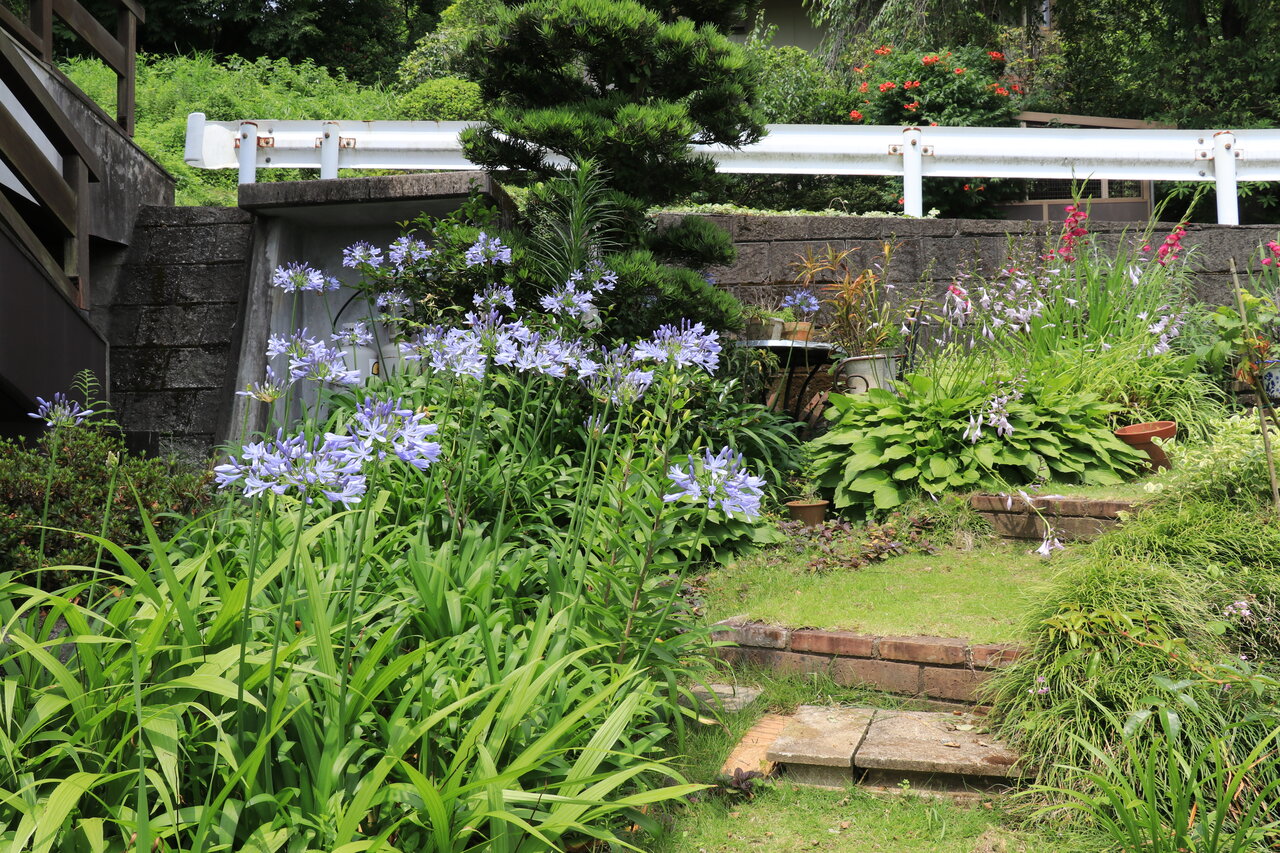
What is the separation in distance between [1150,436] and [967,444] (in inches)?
30.9

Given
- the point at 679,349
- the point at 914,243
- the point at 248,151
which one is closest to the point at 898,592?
the point at 679,349

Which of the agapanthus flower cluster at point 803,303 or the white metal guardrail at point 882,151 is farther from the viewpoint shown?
the white metal guardrail at point 882,151

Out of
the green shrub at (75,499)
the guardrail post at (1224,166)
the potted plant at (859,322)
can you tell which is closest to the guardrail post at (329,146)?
the potted plant at (859,322)

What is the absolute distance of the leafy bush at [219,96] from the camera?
10695 millimetres

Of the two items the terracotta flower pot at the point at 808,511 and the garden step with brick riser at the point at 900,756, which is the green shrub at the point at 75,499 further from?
the terracotta flower pot at the point at 808,511

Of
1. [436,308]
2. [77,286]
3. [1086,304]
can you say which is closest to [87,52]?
[77,286]

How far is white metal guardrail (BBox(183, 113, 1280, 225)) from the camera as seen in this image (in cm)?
608

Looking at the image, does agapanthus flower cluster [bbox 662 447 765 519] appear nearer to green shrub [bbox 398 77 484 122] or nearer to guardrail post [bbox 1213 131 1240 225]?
guardrail post [bbox 1213 131 1240 225]

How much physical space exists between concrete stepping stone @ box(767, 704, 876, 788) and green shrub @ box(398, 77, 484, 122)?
10.3 m

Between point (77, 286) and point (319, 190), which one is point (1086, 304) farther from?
point (77, 286)

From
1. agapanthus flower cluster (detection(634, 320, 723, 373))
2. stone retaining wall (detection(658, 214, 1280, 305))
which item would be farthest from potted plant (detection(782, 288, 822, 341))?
agapanthus flower cluster (detection(634, 320, 723, 373))

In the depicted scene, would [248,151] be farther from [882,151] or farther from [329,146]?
[882,151]

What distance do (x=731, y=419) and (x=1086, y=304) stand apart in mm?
2086

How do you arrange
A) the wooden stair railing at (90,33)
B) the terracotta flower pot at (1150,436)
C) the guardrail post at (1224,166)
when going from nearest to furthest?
the terracotta flower pot at (1150,436) < the wooden stair railing at (90,33) < the guardrail post at (1224,166)
